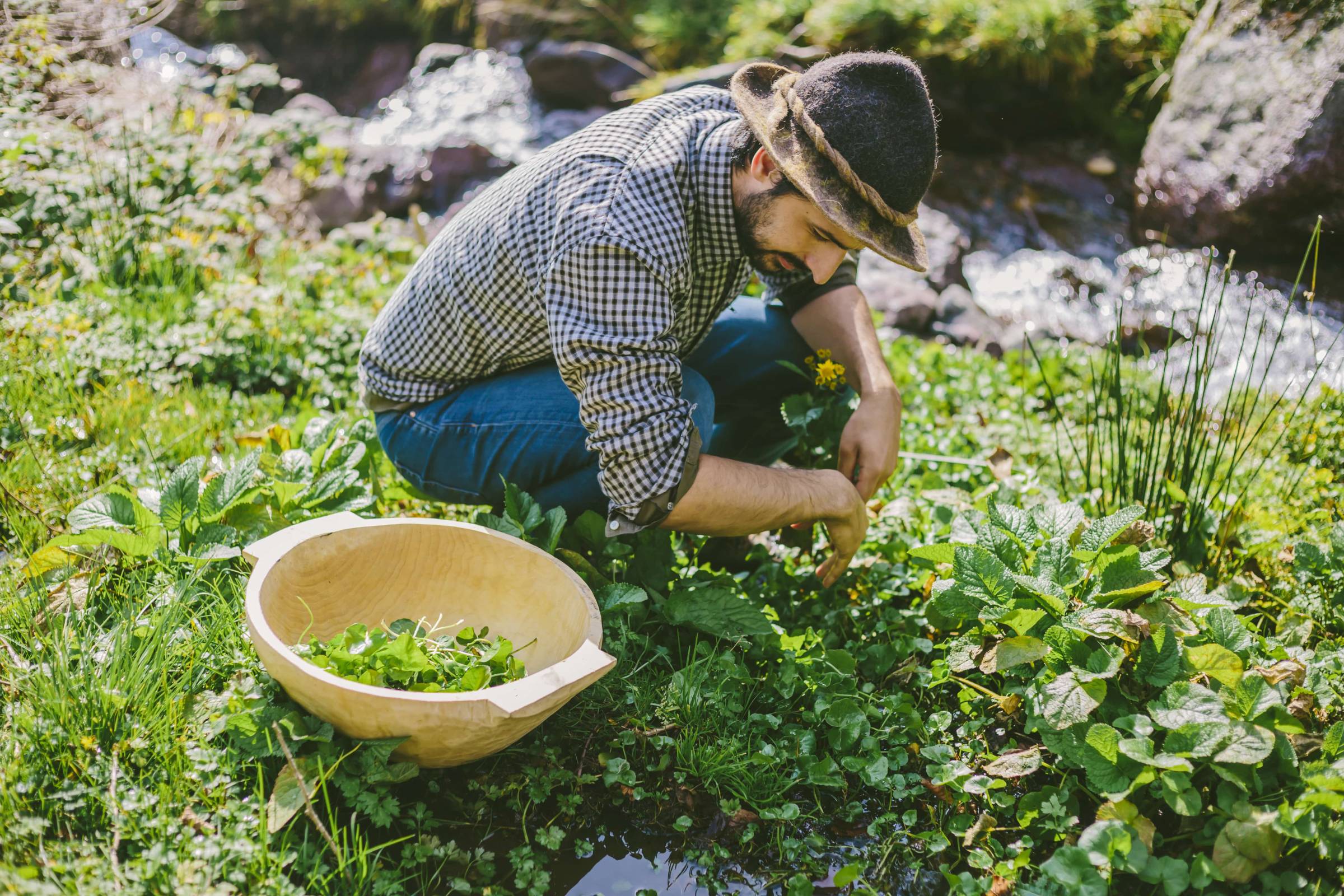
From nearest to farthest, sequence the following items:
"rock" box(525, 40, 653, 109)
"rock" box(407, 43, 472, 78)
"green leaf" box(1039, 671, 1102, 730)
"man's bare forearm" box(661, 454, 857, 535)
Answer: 1. "green leaf" box(1039, 671, 1102, 730)
2. "man's bare forearm" box(661, 454, 857, 535)
3. "rock" box(525, 40, 653, 109)
4. "rock" box(407, 43, 472, 78)

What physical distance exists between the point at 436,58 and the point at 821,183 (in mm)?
6972

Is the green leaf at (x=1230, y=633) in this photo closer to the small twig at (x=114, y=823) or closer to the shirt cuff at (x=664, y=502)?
the shirt cuff at (x=664, y=502)

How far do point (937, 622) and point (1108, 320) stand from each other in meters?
3.19

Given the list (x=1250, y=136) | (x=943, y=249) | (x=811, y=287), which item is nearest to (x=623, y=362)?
(x=811, y=287)

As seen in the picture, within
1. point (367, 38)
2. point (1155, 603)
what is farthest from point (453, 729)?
point (367, 38)

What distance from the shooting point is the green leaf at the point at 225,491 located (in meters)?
2.14

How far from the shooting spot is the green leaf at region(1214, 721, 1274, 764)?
157 centimetres

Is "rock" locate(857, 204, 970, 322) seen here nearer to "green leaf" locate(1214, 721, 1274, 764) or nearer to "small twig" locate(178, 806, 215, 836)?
"green leaf" locate(1214, 721, 1274, 764)

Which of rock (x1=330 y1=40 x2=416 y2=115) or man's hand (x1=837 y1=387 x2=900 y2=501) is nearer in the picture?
man's hand (x1=837 y1=387 x2=900 y2=501)

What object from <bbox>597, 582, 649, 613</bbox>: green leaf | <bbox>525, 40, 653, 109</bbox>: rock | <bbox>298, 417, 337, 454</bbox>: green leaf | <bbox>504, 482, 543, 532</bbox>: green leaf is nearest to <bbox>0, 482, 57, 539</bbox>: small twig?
<bbox>298, 417, 337, 454</bbox>: green leaf

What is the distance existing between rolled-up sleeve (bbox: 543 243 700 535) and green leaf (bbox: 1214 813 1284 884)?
118 centimetres

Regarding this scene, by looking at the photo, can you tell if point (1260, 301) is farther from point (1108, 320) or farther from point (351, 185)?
point (351, 185)

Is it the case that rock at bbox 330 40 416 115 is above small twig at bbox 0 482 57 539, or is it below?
above

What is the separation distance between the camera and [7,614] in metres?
1.92
